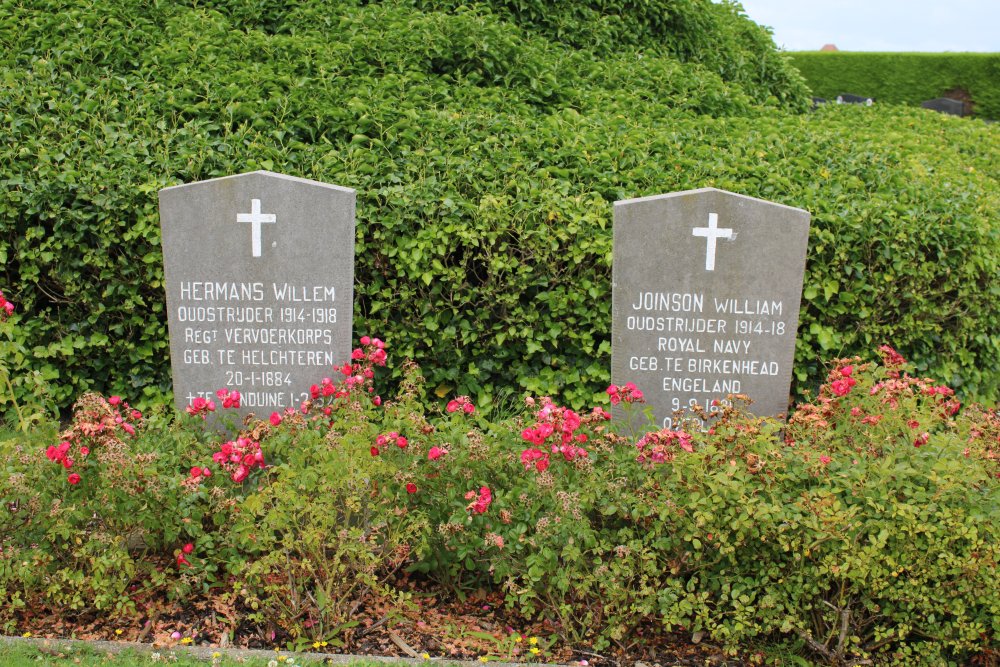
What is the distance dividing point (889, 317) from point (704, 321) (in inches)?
63.6

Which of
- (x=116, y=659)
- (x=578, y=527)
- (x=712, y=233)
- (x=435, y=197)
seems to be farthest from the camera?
(x=435, y=197)

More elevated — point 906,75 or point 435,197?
point 906,75

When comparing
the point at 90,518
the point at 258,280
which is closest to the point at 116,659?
the point at 90,518

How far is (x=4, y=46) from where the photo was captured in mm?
7746

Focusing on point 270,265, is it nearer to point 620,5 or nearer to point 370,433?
point 370,433

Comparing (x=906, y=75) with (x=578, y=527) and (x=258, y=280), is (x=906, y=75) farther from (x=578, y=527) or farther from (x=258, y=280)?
(x=578, y=527)

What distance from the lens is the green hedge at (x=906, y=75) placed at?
26984 mm

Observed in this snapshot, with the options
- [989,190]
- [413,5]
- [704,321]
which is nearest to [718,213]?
[704,321]

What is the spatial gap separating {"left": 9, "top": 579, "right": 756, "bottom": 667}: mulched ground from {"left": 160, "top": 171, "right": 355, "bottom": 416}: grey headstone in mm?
1479

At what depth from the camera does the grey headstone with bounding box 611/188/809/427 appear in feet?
15.8

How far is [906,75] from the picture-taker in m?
28.4

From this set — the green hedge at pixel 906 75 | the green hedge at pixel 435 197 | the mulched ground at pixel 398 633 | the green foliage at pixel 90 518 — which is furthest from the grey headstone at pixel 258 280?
the green hedge at pixel 906 75

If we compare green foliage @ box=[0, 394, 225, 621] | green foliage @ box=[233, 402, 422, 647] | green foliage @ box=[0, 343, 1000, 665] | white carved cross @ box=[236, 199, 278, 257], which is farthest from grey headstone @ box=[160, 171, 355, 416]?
green foliage @ box=[233, 402, 422, 647]

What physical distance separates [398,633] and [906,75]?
29.2m
